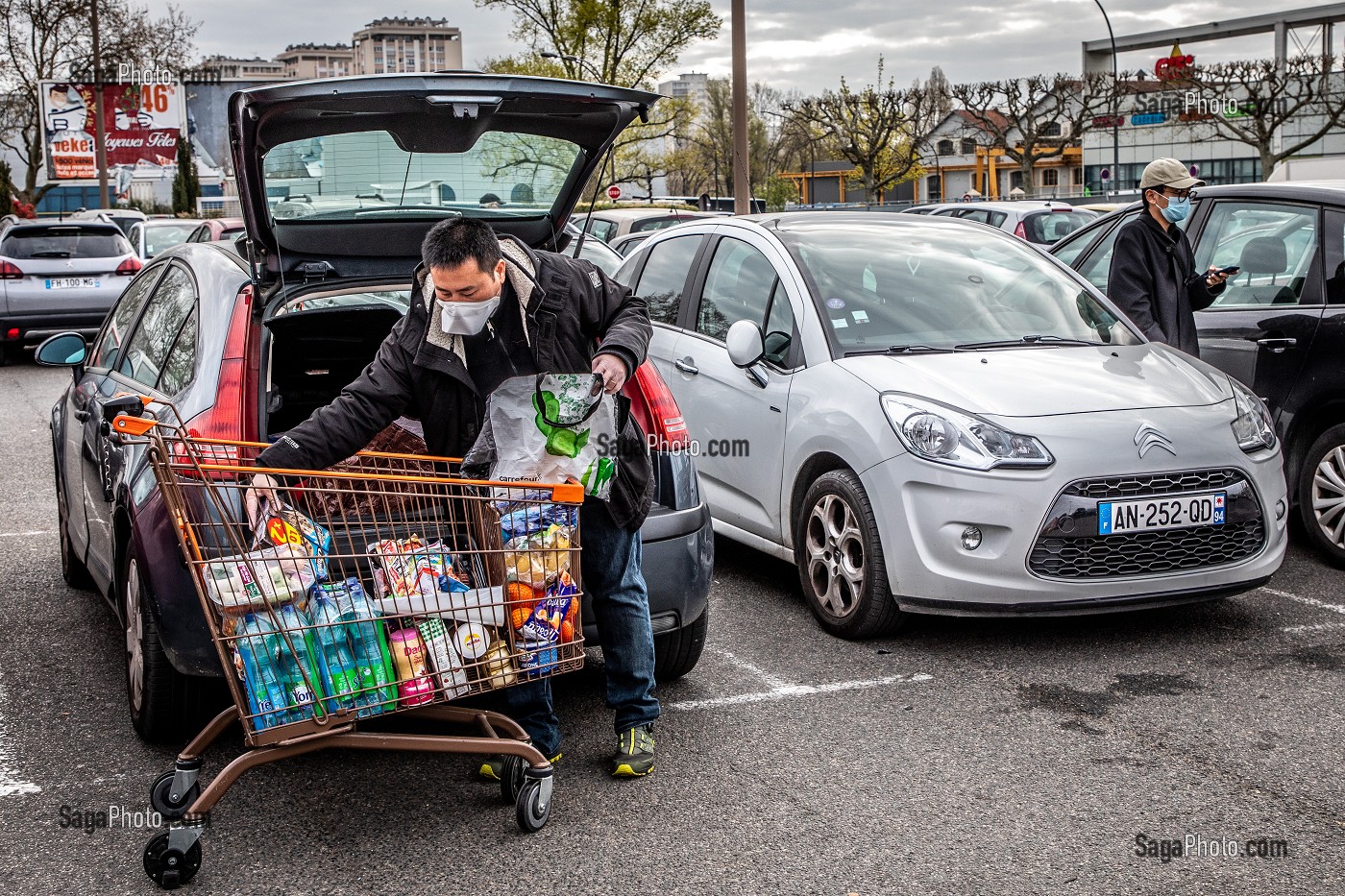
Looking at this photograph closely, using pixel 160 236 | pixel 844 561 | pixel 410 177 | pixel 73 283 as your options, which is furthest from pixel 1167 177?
pixel 160 236

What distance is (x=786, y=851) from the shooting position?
3.53 meters

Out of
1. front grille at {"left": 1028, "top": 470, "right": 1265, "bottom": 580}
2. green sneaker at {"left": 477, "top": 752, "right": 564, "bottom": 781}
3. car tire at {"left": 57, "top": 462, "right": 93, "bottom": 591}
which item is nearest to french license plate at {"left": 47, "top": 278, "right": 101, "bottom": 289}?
car tire at {"left": 57, "top": 462, "right": 93, "bottom": 591}

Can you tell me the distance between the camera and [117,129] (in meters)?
58.6

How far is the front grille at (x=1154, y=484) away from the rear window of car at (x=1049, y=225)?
1283cm

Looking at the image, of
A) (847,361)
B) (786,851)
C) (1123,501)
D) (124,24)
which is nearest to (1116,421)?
(1123,501)

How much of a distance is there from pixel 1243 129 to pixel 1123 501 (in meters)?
50.7

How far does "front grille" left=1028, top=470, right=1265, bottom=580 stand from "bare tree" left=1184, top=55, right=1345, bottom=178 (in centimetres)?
4576

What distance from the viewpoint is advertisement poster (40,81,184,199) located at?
53.7 metres

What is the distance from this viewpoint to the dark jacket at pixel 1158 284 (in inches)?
259

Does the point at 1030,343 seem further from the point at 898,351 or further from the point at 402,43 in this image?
the point at 402,43

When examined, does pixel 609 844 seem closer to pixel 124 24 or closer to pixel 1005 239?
pixel 1005 239

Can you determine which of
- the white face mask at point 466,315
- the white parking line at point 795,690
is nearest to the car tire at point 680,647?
the white parking line at point 795,690

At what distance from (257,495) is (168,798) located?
0.87 metres

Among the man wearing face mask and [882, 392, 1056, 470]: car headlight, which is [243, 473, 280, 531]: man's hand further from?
[882, 392, 1056, 470]: car headlight
